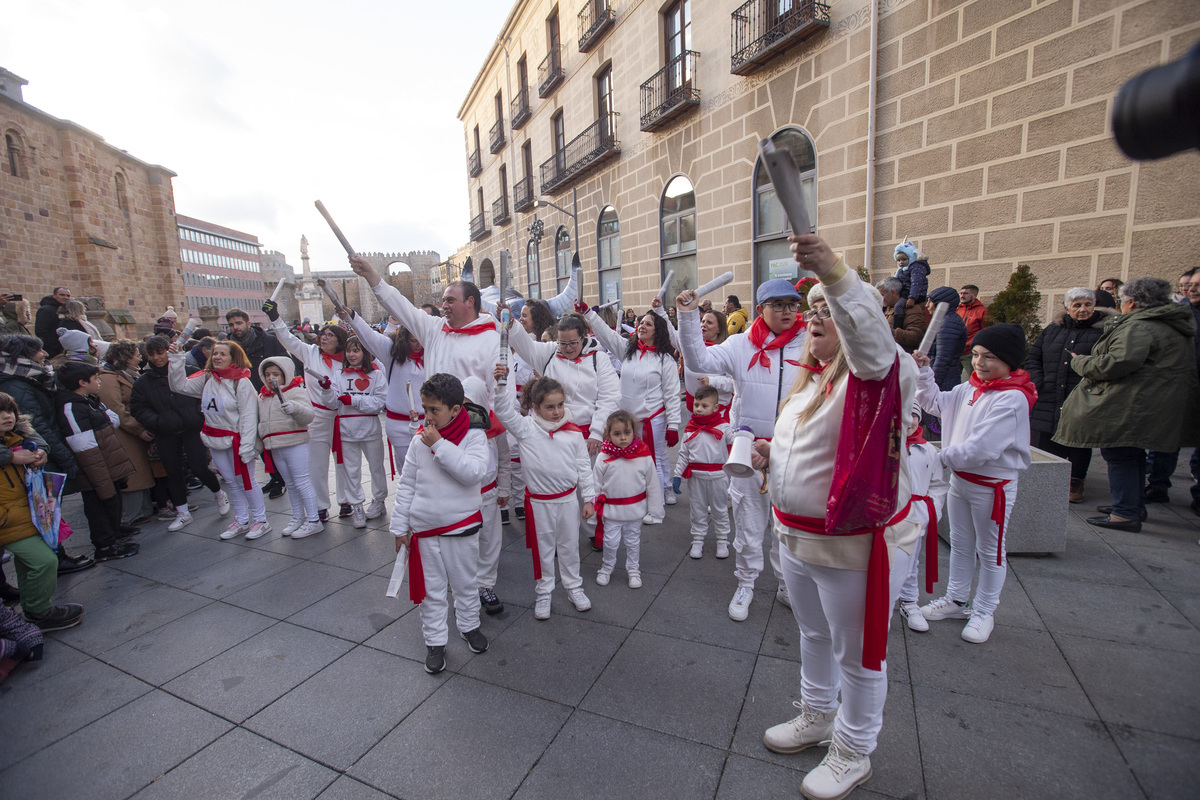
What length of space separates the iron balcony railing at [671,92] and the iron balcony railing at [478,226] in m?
14.9

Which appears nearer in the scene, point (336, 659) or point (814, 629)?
point (814, 629)

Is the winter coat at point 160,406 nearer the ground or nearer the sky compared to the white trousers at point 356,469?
nearer the sky

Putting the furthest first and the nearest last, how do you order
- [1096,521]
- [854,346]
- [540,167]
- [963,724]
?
[540,167] → [1096,521] → [963,724] → [854,346]

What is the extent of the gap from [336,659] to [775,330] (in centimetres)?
318

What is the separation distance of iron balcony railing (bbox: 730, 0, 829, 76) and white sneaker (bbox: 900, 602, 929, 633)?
8131 millimetres

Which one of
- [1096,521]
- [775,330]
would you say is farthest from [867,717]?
[1096,521]

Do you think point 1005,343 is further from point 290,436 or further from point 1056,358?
point 290,436

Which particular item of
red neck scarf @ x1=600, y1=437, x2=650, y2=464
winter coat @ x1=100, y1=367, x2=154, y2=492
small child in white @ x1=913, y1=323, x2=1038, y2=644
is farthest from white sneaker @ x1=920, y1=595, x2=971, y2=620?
Result: winter coat @ x1=100, y1=367, x2=154, y2=492

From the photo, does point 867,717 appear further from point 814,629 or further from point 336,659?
point 336,659

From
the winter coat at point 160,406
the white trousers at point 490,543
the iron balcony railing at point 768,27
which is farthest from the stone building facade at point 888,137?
the winter coat at point 160,406

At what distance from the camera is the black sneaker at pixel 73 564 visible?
432cm

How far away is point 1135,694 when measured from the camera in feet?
7.77

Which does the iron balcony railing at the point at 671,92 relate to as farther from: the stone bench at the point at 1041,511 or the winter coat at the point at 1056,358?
the stone bench at the point at 1041,511

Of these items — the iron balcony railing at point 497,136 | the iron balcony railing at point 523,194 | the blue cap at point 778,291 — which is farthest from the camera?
the iron balcony railing at point 497,136
